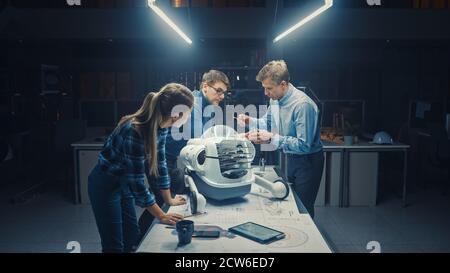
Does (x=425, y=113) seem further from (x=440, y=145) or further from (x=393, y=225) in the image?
(x=393, y=225)

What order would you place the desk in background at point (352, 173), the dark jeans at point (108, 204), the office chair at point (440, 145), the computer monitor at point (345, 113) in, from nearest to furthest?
the dark jeans at point (108, 204)
the desk in background at point (352, 173)
the office chair at point (440, 145)
the computer monitor at point (345, 113)

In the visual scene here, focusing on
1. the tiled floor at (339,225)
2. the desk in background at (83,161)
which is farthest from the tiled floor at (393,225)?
the desk in background at (83,161)

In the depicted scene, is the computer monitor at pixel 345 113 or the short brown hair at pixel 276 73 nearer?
the short brown hair at pixel 276 73

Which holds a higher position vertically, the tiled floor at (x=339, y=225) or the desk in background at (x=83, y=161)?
the desk in background at (x=83, y=161)

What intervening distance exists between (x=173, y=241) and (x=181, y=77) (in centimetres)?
448

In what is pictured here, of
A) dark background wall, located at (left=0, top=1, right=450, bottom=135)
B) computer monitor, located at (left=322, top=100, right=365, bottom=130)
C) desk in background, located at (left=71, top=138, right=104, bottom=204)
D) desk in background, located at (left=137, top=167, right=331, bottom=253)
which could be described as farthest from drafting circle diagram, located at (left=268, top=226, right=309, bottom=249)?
dark background wall, located at (left=0, top=1, right=450, bottom=135)

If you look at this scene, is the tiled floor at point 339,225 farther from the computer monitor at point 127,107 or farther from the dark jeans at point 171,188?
the computer monitor at point 127,107

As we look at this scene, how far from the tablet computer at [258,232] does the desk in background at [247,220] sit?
0.02 metres

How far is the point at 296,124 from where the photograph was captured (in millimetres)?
3023

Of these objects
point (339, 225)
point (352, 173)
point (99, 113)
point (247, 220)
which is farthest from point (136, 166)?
point (99, 113)

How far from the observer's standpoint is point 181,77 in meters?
6.24

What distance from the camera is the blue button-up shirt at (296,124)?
9.76 ft

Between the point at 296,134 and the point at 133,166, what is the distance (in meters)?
1.32
